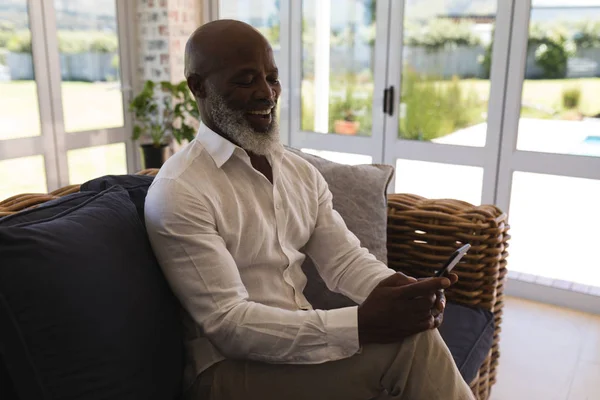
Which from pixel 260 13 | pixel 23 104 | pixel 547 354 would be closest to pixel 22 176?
pixel 23 104

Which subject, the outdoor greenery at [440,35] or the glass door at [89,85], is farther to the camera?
the glass door at [89,85]

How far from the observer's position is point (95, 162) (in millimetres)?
3621

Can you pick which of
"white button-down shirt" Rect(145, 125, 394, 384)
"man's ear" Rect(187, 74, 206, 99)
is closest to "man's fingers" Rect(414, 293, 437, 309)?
"white button-down shirt" Rect(145, 125, 394, 384)

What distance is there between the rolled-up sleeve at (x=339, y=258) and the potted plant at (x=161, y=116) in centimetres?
211

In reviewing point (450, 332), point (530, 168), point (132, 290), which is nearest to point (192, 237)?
point (132, 290)

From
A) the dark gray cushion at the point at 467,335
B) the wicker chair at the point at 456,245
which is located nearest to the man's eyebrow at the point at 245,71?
the wicker chair at the point at 456,245

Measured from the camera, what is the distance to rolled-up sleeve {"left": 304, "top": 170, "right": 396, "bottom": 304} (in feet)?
4.87

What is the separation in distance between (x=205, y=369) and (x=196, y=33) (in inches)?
31.4

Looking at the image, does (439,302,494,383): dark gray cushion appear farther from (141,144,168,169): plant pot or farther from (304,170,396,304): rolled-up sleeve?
(141,144,168,169): plant pot

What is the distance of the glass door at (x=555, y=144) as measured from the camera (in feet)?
8.92

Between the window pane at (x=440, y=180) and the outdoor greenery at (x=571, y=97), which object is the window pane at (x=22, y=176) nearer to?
the window pane at (x=440, y=180)

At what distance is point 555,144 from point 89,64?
275 cm

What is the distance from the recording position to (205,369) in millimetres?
1228

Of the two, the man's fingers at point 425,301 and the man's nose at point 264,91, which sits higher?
the man's nose at point 264,91
